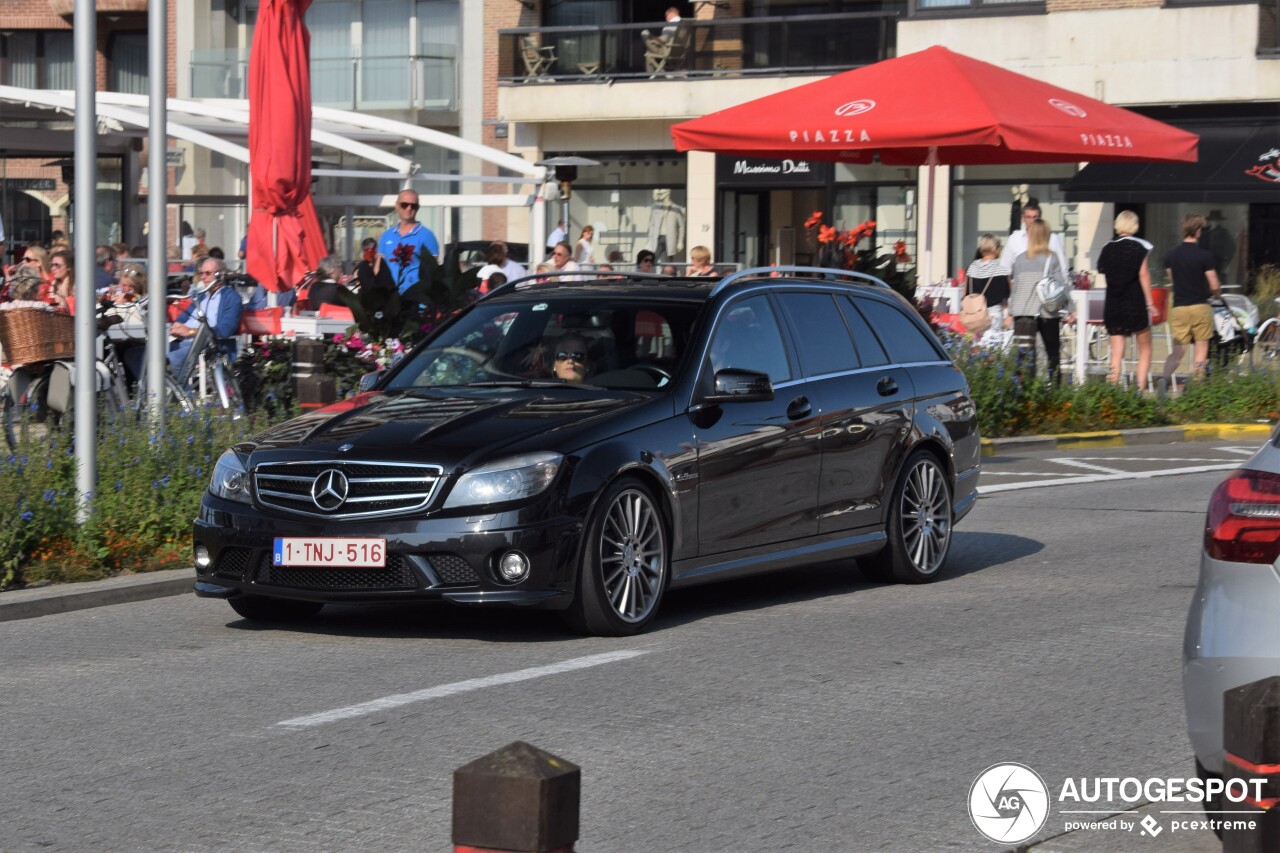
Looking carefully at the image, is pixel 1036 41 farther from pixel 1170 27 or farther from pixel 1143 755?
pixel 1143 755

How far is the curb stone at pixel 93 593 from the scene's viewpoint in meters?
9.77

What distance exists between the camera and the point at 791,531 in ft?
32.6

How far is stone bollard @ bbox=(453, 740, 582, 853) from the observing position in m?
3.48

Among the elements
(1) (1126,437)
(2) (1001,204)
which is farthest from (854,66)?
(1) (1126,437)

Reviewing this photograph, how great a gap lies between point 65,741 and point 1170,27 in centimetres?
3016

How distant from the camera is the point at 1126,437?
1967cm

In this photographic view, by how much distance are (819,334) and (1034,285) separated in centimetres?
1066

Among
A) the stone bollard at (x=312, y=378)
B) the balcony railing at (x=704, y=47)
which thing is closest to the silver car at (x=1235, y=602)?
the stone bollard at (x=312, y=378)

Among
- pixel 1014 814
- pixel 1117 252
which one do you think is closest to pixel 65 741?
pixel 1014 814

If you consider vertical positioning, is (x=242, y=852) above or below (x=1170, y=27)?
→ below

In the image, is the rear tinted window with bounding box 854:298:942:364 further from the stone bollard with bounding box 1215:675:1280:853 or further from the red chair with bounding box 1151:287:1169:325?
the red chair with bounding box 1151:287:1169:325

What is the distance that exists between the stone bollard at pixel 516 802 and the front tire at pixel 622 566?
5.09 meters

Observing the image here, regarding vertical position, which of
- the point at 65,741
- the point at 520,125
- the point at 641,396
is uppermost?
the point at 520,125

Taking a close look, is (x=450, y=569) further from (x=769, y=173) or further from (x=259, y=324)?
(x=769, y=173)
